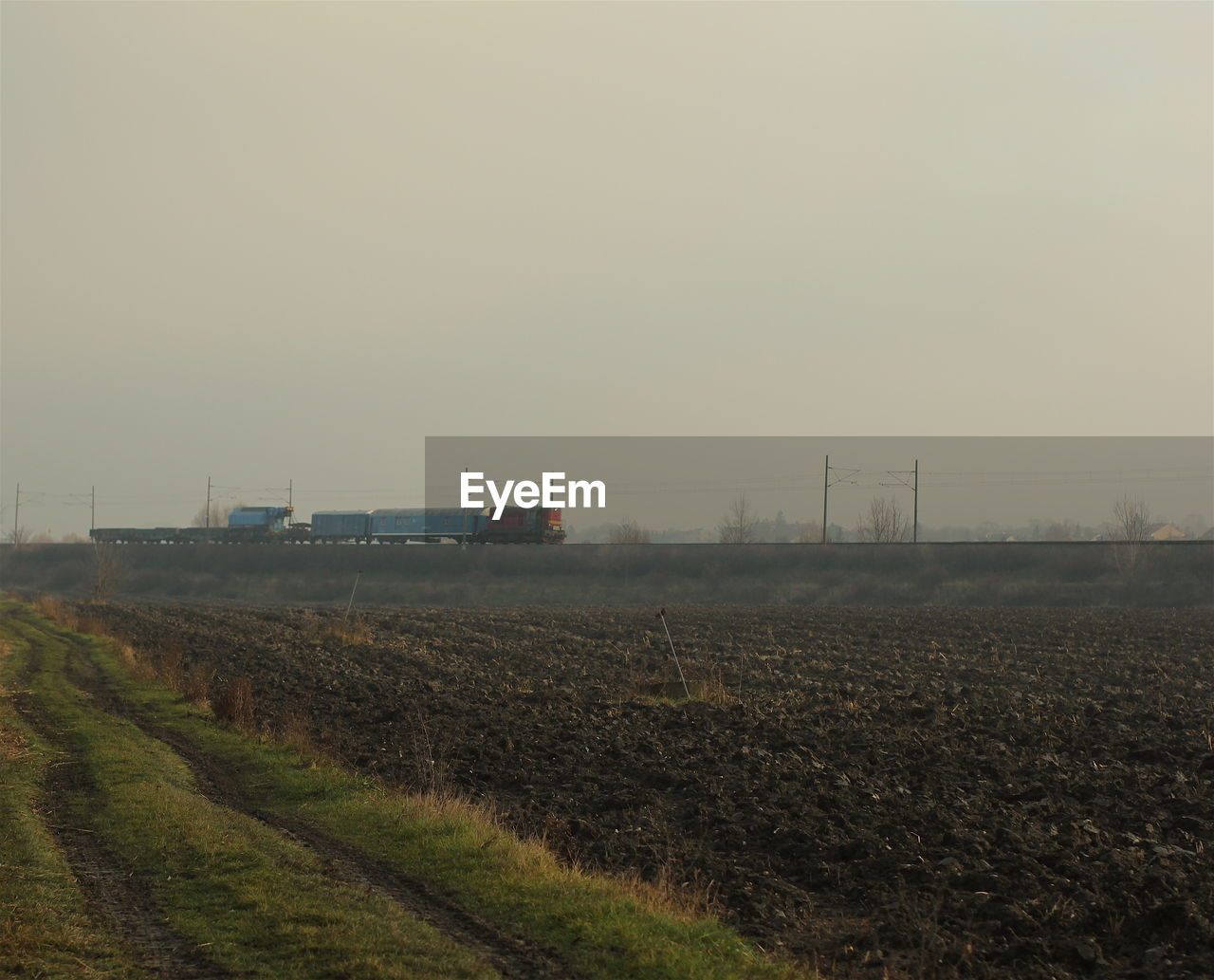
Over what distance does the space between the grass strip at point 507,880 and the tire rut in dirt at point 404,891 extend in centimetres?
16

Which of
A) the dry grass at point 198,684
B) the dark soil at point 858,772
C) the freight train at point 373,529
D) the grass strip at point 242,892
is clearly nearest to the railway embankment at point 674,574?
the freight train at point 373,529

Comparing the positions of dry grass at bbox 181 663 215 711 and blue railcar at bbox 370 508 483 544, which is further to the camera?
blue railcar at bbox 370 508 483 544

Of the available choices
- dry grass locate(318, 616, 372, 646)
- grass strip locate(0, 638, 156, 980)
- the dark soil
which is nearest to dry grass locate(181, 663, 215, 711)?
the dark soil

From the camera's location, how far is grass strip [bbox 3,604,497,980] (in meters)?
8.16

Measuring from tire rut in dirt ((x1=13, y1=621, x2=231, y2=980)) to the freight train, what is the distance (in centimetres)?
7321

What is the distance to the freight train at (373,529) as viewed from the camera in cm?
8819

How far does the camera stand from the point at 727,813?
13570mm

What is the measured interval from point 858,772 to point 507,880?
692cm

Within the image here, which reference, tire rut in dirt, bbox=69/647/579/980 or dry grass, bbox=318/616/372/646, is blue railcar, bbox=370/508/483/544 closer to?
dry grass, bbox=318/616/372/646

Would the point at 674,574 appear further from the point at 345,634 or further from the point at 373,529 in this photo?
the point at 345,634

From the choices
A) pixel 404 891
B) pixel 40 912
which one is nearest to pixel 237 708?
pixel 404 891

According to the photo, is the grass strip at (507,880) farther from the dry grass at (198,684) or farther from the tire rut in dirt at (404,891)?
the dry grass at (198,684)

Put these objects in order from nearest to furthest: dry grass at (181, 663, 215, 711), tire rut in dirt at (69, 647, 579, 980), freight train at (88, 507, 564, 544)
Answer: tire rut in dirt at (69, 647, 579, 980) → dry grass at (181, 663, 215, 711) → freight train at (88, 507, 564, 544)

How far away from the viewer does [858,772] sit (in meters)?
15.5
